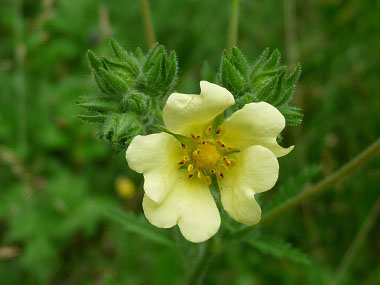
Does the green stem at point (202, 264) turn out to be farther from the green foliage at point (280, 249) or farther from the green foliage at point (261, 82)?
the green foliage at point (261, 82)

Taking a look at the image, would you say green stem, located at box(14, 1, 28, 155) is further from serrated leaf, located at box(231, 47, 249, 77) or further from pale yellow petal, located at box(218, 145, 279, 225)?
pale yellow petal, located at box(218, 145, 279, 225)

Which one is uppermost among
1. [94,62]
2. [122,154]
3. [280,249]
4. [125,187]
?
[94,62]

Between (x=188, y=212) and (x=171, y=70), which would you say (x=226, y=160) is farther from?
(x=171, y=70)

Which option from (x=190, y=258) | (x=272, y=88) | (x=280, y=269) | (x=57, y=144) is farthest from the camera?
(x=57, y=144)

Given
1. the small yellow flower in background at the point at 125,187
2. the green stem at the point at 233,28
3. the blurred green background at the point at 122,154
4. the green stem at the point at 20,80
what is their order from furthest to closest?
the green stem at the point at 20,80
the small yellow flower in background at the point at 125,187
the blurred green background at the point at 122,154
the green stem at the point at 233,28

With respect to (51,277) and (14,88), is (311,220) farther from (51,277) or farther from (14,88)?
(14,88)

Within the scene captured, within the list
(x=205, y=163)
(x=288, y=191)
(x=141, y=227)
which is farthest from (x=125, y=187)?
(x=205, y=163)

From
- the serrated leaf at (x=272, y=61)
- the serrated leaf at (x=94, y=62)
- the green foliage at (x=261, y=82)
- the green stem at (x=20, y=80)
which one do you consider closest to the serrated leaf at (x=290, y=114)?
the green foliage at (x=261, y=82)

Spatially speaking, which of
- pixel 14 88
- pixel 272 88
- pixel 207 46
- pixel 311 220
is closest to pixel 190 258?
pixel 272 88
